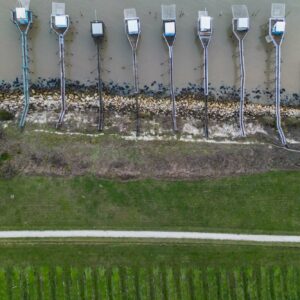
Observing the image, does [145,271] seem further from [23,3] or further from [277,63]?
[23,3]

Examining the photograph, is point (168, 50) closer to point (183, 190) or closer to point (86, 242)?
point (183, 190)

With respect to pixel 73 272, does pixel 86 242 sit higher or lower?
higher

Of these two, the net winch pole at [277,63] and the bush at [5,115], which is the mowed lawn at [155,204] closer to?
the bush at [5,115]

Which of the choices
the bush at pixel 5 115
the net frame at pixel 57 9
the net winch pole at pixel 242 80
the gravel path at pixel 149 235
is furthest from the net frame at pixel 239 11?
the bush at pixel 5 115

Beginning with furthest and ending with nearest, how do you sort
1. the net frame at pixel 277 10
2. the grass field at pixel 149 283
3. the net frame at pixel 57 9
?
1. the net frame at pixel 277 10
2. the net frame at pixel 57 9
3. the grass field at pixel 149 283

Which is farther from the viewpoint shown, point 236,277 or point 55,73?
point 55,73

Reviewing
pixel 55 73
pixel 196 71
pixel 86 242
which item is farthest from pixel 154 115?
pixel 86 242
